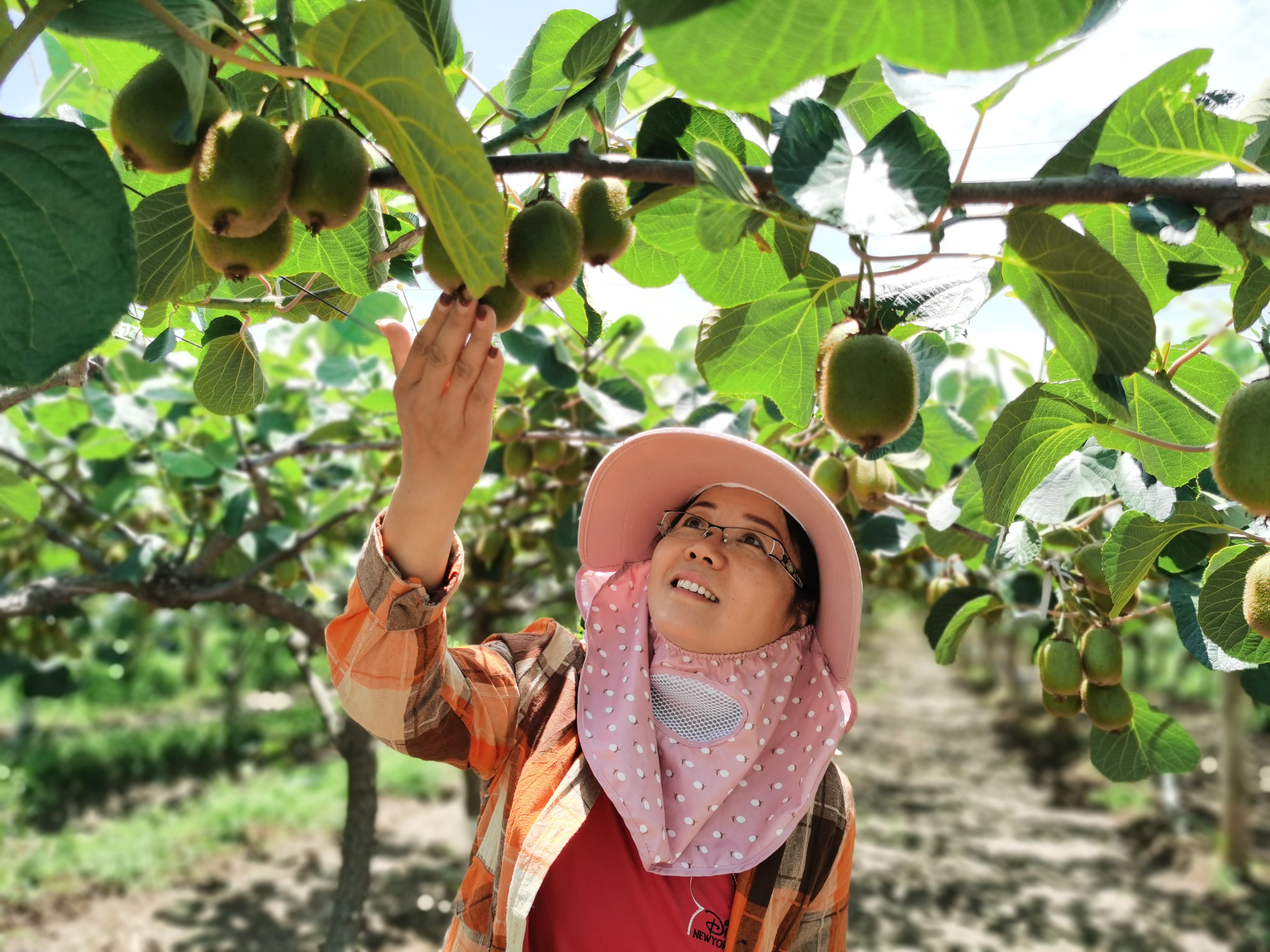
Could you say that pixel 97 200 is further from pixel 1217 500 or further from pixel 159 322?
pixel 1217 500

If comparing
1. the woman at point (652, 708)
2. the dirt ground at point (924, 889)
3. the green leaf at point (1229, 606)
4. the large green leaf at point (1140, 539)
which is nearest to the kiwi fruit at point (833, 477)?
the woman at point (652, 708)

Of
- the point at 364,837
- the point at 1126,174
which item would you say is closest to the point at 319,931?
the point at 364,837

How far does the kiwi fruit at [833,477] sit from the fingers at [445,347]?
1.16 metres

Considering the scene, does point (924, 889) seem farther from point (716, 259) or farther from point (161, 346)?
point (161, 346)

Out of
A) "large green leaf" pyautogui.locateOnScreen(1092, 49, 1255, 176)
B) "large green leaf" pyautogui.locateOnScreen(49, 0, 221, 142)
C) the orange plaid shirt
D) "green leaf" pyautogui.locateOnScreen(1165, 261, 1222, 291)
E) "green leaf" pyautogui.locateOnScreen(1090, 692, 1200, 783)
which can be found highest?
"large green leaf" pyautogui.locateOnScreen(1092, 49, 1255, 176)

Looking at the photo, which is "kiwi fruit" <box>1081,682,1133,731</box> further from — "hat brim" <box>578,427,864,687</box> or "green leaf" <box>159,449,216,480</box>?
"green leaf" <box>159,449,216,480</box>

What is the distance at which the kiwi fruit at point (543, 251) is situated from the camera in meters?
0.86

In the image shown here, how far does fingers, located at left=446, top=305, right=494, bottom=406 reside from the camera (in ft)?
3.08

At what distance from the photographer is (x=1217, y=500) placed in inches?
56.4

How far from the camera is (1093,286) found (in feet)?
2.73

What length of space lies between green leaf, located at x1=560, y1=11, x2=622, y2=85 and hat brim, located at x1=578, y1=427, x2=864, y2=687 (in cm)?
72

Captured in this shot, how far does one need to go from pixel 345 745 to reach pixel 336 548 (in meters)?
3.17

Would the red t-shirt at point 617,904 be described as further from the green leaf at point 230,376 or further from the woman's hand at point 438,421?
the green leaf at point 230,376

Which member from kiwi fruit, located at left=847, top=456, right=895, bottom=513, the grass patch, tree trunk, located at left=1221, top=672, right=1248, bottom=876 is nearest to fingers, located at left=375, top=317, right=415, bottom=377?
kiwi fruit, located at left=847, top=456, right=895, bottom=513
